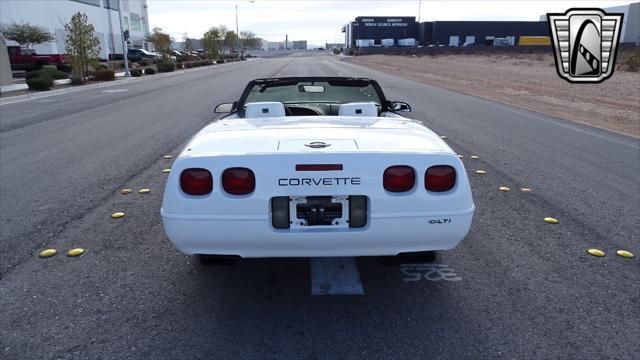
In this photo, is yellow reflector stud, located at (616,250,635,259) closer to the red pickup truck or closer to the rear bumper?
the rear bumper

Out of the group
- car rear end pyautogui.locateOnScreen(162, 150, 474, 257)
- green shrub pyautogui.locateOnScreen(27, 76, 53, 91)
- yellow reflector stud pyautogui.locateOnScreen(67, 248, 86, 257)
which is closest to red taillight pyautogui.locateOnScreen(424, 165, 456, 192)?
car rear end pyautogui.locateOnScreen(162, 150, 474, 257)

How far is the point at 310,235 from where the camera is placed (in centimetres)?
280

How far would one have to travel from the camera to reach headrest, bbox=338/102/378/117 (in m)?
4.07

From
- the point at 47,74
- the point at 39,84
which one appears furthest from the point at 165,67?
the point at 39,84

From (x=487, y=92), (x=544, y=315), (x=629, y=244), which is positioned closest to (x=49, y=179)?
(x=544, y=315)

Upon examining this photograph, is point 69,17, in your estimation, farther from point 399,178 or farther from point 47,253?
point 399,178

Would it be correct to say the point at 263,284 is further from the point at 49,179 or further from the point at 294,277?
the point at 49,179

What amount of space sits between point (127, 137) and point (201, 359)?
774cm

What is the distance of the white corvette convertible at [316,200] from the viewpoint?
9.02 feet

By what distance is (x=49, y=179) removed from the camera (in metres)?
6.26

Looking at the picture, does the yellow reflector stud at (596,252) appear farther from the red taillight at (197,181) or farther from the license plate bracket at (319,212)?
the red taillight at (197,181)

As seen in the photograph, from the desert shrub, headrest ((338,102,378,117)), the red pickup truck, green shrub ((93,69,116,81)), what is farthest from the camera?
the desert shrub

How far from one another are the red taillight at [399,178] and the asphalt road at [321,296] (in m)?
0.83

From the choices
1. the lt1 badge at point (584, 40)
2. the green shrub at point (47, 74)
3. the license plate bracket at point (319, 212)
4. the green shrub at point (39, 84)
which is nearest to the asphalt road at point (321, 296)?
the license plate bracket at point (319, 212)
